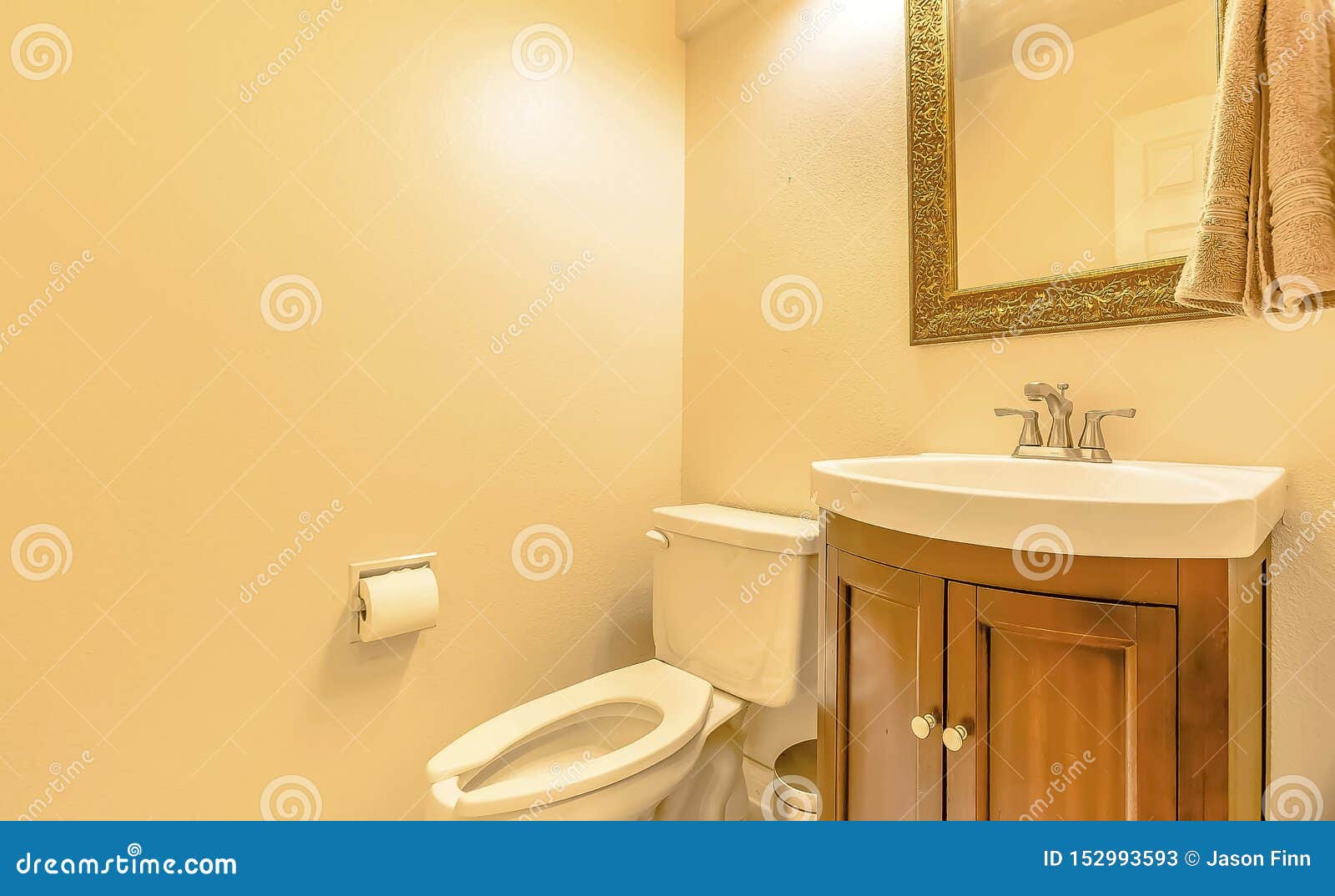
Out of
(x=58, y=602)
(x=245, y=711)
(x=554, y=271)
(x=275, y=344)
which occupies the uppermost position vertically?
(x=554, y=271)

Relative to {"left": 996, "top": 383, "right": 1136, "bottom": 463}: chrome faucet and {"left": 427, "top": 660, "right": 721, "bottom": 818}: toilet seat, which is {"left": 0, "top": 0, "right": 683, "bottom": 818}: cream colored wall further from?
{"left": 996, "top": 383, "right": 1136, "bottom": 463}: chrome faucet

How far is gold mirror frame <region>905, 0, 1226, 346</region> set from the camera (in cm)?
114


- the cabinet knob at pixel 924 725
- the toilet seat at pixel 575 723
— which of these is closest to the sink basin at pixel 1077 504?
the cabinet knob at pixel 924 725

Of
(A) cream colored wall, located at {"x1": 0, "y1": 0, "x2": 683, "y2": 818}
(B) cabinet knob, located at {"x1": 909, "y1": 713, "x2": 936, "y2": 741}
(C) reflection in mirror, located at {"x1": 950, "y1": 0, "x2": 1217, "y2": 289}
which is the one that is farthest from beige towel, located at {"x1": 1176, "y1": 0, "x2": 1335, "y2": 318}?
(A) cream colored wall, located at {"x1": 0, "y1": 0, "x2": 683, "y2": 818}

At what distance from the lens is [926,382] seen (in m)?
1.29

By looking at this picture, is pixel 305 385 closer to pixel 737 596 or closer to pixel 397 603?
pixel 397 603

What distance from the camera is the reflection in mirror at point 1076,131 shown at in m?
1.00

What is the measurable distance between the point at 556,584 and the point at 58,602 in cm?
89

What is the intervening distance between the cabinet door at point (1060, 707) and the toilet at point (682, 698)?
18.7 inches

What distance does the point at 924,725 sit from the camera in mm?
796

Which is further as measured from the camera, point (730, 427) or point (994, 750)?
point (730, 427)

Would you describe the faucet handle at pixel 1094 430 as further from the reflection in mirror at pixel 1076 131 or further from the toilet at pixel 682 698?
the toilet at pixel 682 698
